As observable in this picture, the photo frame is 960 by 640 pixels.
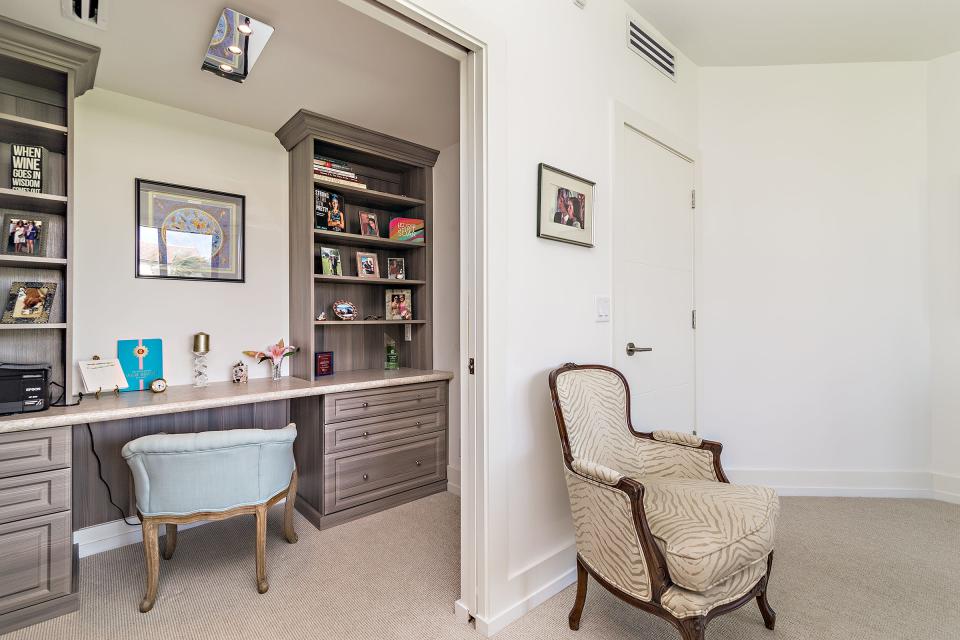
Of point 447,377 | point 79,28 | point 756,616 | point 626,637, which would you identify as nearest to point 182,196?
point 79,28

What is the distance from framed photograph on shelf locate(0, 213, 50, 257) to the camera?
6.99ft

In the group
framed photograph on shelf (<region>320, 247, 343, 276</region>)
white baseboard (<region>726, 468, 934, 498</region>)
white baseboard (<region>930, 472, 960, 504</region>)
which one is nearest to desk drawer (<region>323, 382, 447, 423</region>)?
framed photograph on shelf (<region>320, 247, 343, 276</region>)

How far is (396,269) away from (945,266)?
367cm

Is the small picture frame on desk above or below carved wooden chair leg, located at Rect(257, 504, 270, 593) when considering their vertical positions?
above

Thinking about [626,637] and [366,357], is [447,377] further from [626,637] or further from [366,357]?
[626,637]

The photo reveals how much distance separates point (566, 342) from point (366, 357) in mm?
1786

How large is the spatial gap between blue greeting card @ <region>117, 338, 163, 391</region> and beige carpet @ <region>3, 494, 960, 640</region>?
88 centimetres

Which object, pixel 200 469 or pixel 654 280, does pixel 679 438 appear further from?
pixel 200 469

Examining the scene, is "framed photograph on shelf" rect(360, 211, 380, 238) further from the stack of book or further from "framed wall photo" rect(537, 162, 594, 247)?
"framed wall photo" rect(537, 162, 594, 247)

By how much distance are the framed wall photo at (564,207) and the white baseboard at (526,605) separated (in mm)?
1513

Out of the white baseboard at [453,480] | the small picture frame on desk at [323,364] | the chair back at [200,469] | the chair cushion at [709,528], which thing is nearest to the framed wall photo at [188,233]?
the small picture frame on desk at [323,364]

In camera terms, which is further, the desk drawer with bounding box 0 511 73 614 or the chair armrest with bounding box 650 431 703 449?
the chair armrest with bounding box 650 431 703 449

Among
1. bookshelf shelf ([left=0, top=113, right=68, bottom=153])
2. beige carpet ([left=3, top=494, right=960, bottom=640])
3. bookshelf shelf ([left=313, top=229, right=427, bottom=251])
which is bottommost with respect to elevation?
beige carpet ([left=3, top=494, right=960, bottom=640])

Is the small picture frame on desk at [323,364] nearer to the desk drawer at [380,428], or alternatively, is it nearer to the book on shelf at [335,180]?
the desk drawer at [380,428]
